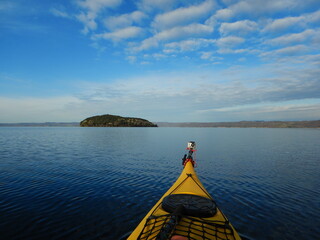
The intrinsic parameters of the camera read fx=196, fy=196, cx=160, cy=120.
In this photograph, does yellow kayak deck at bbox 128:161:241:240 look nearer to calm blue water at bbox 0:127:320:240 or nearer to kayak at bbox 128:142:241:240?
kayak at bbox 128:142:241:240

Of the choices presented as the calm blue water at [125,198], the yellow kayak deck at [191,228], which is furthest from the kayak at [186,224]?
the calm blue water at [125,198]

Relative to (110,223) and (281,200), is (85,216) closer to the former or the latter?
(110,223)

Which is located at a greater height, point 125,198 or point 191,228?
point 191,228

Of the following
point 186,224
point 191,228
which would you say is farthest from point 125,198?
point 191,228

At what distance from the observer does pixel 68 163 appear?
29812 mm

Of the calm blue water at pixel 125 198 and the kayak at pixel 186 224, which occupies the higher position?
the kayak at pixel 186 224

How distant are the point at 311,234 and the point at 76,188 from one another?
17807mm

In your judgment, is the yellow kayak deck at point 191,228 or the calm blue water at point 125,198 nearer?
the yellow kayak deck at point 191,228

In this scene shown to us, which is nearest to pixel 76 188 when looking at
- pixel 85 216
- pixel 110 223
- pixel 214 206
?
pixel 85 216

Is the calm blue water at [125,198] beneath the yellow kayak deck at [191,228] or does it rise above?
beneath

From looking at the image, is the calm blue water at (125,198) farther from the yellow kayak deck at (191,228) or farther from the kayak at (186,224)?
the yellow kayak deck at (191,228)

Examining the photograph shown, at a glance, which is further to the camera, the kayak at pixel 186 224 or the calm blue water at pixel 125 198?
the calm blue water at pixel 125 198

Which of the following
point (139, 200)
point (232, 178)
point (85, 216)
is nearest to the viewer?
point (85, 216)

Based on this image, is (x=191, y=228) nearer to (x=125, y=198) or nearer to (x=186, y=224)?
(x=186, y=224)
